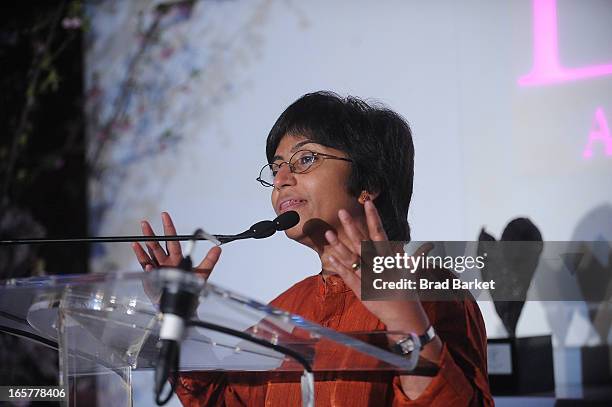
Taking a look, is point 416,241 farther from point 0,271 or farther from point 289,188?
point 0,271

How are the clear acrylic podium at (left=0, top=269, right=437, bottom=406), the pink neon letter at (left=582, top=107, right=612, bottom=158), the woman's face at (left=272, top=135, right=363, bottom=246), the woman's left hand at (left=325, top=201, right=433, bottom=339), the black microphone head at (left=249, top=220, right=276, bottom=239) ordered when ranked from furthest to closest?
the pink neon letter at (left=582, top=107, right=612, bottom=158) → the woman's face at (left=272, top=135, right=363, bottom=246) → the black microphone head at (left=249, top=220, right=276, bottom=239) → the woman's left hand at (left=325, top=201, right=433, bottom=339) → the clear acrylic podium at (left=0, top=269, right=437, bottom=406)

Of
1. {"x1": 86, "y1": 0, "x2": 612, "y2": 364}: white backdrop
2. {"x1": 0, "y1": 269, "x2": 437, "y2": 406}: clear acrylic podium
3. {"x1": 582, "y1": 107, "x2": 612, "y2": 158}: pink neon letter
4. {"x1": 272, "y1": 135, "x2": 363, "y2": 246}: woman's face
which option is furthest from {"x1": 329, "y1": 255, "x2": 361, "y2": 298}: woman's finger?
{"x1": 582, "y1": 107, "x2": 612, "y2": 158}: pink neon letter

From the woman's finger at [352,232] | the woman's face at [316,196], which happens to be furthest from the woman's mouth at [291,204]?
the woman's finger at [352,232]

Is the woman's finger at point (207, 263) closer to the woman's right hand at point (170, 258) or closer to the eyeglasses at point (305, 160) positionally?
the woman's right hand at point (170, 258)

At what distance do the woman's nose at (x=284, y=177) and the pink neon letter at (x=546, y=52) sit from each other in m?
0.74

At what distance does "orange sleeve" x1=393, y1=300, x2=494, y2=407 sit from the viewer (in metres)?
1.41

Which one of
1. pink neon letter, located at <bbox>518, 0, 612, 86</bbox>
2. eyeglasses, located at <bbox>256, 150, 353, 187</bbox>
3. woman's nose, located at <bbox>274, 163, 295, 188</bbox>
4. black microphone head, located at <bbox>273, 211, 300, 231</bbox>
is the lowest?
black microphone head, located at <bbox>273, 211, 300, 231</bbox>

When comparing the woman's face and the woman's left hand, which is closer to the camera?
the woman's left hand

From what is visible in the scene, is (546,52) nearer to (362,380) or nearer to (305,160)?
(305,160)

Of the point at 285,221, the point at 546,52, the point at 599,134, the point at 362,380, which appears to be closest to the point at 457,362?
the point at 362,380

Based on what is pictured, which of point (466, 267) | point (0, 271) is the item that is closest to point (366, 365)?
point (466, 267)

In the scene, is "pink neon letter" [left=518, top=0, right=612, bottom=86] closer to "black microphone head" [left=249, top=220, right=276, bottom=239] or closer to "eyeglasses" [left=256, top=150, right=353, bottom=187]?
"eyeglasses" [left=256, top=150, right=353, bottom=187]

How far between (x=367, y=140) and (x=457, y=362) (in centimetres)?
65

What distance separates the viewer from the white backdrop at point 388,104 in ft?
6.97
